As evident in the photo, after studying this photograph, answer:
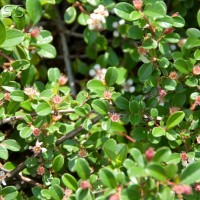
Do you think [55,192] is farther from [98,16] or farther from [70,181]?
[98,16]

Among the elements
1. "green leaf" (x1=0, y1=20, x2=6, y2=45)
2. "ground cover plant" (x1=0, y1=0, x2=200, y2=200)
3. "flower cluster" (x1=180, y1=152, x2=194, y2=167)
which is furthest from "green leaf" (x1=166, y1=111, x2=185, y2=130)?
"green leaf" (x1=0, y1=20, x2=6, y2=45)

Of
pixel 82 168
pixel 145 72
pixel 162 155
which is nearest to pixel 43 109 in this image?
pixel 82 168

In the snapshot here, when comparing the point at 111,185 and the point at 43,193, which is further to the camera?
the point at 43,193

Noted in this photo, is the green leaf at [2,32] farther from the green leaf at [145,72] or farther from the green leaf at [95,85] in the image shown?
the green leaf at [145,72]

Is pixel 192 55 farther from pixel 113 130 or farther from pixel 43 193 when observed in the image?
pixel 43 193

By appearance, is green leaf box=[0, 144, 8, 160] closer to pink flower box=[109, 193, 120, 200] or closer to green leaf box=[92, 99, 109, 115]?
green leaf box=[92, 99, 109, 115]

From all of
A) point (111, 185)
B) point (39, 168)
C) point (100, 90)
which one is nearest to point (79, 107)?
point (100, 90)
